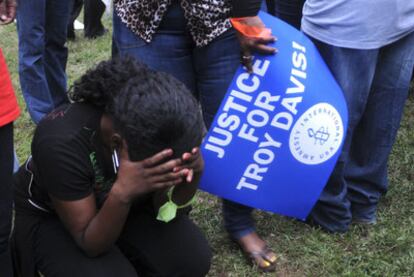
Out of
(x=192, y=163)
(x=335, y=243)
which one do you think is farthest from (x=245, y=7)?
(x=335, y=243)

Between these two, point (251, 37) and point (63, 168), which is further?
point (251, 37)

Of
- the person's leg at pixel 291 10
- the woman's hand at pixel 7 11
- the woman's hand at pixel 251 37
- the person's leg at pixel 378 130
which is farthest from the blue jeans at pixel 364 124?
the woman's hand at pixel 7 11

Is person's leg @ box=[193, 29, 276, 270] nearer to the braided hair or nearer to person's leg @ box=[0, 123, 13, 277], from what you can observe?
the braided hair

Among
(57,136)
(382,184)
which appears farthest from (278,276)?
(57,136)

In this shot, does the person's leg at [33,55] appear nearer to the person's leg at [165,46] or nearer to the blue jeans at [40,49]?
the blue jeans at [40,49]

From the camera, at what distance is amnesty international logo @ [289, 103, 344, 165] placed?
2.06 meters

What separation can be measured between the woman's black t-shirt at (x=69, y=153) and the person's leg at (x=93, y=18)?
3777 millimetres

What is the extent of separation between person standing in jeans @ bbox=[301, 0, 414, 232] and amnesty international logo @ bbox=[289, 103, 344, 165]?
0.20 m

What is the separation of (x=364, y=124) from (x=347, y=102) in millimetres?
213

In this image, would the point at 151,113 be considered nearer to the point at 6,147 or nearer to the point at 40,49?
the point at 6,147

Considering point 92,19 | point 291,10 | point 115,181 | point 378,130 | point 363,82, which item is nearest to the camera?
point 115,181

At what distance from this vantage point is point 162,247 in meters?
2.06

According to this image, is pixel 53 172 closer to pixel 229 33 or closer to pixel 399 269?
pixel 229 33

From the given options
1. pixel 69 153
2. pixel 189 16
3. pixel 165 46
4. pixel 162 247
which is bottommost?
pixel 162 247
